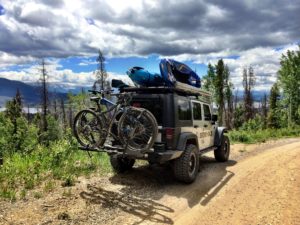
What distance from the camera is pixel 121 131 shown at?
7.80 meters

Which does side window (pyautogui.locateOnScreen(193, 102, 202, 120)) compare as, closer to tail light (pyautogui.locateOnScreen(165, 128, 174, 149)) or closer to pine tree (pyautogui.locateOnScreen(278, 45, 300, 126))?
tail light (pyautogui.locateOnScreen(165, 128, 174, 149))

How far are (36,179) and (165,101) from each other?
355 centimetres

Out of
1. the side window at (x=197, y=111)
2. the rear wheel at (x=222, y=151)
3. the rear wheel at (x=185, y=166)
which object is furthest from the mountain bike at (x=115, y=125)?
the rear wheel at (x=222, y=151)

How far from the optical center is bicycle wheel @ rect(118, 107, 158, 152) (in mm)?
7734

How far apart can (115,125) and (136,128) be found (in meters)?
1.08

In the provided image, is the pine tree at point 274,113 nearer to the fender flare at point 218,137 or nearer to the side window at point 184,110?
the fender flare at point 218,137

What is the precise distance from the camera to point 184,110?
8.99 metres

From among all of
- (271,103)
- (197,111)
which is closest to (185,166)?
(197,111)

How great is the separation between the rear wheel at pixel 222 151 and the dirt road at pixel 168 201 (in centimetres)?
147

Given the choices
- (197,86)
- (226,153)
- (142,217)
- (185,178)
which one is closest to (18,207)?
(142,217)

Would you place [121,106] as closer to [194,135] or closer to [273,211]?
[194,135]

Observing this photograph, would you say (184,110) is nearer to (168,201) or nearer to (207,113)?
(207,113)

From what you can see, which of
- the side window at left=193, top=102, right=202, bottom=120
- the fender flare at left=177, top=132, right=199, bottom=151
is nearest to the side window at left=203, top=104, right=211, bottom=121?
the side window at left=193, top=102, right=202, bottom=120

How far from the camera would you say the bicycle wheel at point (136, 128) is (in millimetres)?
7734
